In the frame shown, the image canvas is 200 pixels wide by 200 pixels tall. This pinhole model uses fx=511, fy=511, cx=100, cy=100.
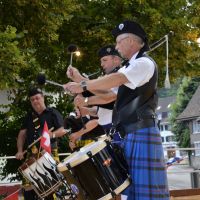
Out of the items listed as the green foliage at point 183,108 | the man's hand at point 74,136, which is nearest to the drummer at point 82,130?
the man's hand at point 74,136

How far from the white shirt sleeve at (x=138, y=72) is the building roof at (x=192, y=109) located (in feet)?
155

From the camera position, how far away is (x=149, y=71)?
3234mm

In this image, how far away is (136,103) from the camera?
3.24 metres

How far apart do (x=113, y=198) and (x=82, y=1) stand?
6.64 m

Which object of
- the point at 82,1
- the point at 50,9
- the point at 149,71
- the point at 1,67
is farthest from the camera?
the point at 82,1

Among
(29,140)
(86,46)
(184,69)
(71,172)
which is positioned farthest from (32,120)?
(184,69)

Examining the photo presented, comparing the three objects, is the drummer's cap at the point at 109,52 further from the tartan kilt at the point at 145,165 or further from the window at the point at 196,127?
the window at the point at 196,127

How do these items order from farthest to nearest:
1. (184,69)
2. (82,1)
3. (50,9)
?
(184,69) < (82,1) < (50,9)

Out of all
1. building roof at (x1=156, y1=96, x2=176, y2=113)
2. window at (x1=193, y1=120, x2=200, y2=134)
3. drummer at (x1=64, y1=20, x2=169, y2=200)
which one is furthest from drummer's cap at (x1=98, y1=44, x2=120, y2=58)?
building roof at (x1=156, y1=96, x2=176, y2=113)

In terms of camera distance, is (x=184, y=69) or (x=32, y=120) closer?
(x=32, y=120)

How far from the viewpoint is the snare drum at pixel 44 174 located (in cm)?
512

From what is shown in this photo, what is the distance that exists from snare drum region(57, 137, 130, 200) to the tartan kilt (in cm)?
7

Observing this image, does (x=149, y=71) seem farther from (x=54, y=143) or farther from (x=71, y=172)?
(x=54, y=143)

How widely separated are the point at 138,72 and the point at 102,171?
0.67m
